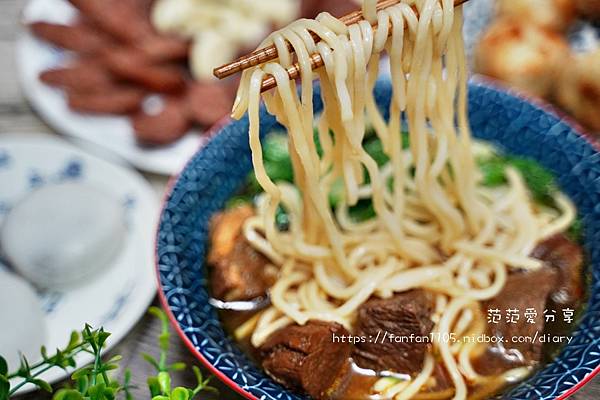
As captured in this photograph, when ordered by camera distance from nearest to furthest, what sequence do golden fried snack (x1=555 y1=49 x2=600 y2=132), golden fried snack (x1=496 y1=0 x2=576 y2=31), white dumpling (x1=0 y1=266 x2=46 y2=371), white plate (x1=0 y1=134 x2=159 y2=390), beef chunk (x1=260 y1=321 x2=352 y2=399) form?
beef chunk (x1=260 y1=321 x2=352 y2=399) → white dumpling (x1=0 y1=266 x2=46 y2=371) → white plate (x1=0 y1=134 x2=159 y2=390) → golden fried snack (x1=555 y1=49 x2=600 y2=132) → golden fried snack (x1=496 y1=0 x2=576 y2=31)

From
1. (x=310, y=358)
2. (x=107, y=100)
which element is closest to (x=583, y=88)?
(x=310, y=358)

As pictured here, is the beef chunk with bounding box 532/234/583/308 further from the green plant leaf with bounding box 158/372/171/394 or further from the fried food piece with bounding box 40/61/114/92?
the fried food piece with bounding box 40/61/114/92

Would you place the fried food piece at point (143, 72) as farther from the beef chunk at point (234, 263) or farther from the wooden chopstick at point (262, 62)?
the wooden chopstick at point (262, 62)

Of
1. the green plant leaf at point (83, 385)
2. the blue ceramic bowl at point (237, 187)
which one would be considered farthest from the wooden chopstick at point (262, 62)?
the green plant leaf at point (83, 385)

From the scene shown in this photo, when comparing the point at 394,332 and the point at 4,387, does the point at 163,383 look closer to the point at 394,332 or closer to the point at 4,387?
the point at 4,387

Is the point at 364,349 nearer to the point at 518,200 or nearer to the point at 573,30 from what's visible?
the point at 518,200

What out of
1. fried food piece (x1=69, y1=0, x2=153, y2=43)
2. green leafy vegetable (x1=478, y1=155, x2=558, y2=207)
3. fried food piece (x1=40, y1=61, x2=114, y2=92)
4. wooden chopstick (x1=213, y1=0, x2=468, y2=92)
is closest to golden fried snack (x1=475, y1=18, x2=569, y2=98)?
green leafy vegetable (x1=478, y1=155, x2=558, y2=207)

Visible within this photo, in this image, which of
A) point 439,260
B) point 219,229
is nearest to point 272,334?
point 219,229
